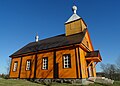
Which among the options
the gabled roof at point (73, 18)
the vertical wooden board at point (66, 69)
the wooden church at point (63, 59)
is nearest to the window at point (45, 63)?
the wooden church at point (63, 59)

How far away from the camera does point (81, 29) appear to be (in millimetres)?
19156

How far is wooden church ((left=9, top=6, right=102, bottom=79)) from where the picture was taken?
49.3ft

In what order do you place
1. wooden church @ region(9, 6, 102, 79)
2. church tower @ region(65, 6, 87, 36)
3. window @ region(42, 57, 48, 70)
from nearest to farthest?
wooden church @ region(9, 6, 102, 79)
window @ region(42, 57, 48, 70)
church tower @ region(65, 6, 87, 36)

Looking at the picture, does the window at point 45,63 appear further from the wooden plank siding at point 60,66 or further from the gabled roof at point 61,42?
the gabled roof at point 61,42

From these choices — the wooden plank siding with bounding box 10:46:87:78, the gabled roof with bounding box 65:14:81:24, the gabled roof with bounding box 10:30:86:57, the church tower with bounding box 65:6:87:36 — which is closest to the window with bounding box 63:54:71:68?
the wooden plank siding with bounding box 10:46:87:78

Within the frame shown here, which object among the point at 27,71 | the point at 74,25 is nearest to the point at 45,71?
the point at 27,71

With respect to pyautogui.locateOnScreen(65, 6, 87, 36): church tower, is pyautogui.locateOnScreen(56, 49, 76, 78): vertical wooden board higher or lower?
lower

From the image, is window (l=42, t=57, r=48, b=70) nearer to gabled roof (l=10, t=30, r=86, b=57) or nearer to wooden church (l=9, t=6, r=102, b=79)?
wooden church (l=9, t=6, r=102, b=79)

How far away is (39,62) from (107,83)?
962cm

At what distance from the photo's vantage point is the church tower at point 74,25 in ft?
64.0

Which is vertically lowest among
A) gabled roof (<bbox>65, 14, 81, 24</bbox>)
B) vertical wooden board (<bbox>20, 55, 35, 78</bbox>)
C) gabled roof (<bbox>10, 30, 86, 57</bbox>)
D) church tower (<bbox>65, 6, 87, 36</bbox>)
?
vertical wooden board (<bbox>20, 55, 35, 78</bbox>)

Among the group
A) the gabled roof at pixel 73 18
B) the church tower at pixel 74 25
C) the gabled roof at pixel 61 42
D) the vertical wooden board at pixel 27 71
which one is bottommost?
the vertical wooden board at pixel 27 71

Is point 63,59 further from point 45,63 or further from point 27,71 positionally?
point 27,71

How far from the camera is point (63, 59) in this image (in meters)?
15.8
